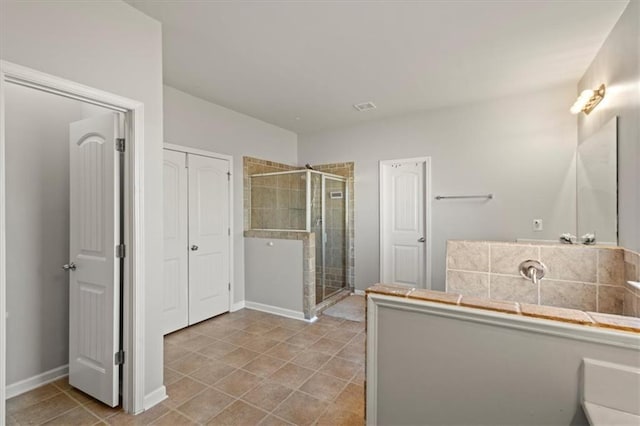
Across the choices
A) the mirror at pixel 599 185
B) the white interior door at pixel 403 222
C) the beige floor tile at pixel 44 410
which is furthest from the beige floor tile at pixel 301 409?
the white interior door at pixel 403 222

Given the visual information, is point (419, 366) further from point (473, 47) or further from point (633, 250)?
point (473, 47)

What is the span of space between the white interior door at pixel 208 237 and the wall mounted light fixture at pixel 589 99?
374 cm

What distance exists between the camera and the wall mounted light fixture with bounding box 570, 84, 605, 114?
7.78ft

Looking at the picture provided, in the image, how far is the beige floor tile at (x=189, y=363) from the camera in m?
2.46

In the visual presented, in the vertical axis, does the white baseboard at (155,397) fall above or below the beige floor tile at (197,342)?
above

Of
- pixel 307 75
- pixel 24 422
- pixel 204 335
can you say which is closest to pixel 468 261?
pixel 307 75

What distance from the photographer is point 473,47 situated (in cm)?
241

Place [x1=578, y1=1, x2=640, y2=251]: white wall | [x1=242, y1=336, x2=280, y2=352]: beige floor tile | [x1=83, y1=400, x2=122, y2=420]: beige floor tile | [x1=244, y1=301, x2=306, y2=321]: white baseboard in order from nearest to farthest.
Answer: [x1=578, y1=1, x2=640, y2=251]: white wall → [x1=83, y1=400, x2=122, y2=420]: beige floor tile → [x1=242, y1=336, x2=280, y2=352]: beige floor tile → [x1=244, y1=301, x2=306, y2=321]: white baseboard

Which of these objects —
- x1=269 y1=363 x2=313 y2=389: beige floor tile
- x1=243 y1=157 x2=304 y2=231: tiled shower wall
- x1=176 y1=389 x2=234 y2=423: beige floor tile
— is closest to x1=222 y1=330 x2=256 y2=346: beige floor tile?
x1=269 y1=363 x2=313 y2=389: beige floor tile

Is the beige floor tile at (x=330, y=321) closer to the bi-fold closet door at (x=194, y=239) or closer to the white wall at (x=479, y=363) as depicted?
the bi-fold closet door at (x=194, y=239)

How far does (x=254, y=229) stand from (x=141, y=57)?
2465 millimetres

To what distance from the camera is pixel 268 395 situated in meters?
2.10

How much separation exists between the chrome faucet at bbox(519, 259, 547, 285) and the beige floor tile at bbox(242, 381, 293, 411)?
1.86 meters

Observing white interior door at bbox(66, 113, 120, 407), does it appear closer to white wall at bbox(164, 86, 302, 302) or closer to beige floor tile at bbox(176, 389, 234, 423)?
beige floor tile at bbox(176, 389, 234, 423)
